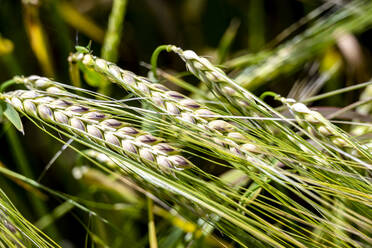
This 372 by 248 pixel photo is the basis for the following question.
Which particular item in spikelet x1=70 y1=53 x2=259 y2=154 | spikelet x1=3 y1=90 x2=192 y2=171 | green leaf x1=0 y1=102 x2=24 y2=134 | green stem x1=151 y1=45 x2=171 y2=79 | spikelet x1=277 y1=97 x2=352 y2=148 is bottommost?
green leaf x1=0 y1=102 x2=24 y2=134

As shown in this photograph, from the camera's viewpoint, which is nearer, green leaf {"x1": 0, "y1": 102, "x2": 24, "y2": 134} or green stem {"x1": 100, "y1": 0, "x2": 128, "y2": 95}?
green leaf {"x1": 0, "y1": 102, "x2": 24, "y2": 134}

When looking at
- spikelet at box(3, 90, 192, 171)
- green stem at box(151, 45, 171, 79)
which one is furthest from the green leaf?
green stem at box(151, 45, 171, 79)

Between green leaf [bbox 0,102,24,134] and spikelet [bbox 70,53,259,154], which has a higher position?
spikelet [bbox 70,53,259,154]

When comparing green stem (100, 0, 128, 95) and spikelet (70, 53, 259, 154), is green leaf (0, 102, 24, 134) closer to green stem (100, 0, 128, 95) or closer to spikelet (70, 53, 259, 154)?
spikelet (70, 53, 259, 154)

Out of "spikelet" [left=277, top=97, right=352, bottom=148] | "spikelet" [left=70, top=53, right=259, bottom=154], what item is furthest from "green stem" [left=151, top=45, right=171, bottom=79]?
"spikelet" [left=277, top=97, right=352, bottom=148]

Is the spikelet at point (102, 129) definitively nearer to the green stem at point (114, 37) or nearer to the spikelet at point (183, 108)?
the spikelet at point (183, 108)
